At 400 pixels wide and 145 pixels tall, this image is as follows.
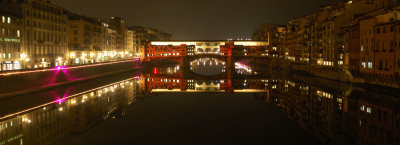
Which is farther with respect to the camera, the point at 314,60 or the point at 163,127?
the point at 314,60

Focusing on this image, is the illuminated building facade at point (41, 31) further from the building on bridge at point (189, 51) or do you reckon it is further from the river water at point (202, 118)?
the building on bridge at point (189, 51)

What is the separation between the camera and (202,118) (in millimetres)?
21172

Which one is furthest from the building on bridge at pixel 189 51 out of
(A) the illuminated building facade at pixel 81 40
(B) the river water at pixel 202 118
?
(B) the river water at pixel 202 118

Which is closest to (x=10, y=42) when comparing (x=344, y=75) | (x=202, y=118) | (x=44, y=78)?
(x=44, y=78)

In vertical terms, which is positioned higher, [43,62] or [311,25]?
[311,25]

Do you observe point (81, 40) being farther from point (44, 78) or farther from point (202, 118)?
point (202, 118)

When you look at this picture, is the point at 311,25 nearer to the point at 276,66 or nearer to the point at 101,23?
the point at 276,66

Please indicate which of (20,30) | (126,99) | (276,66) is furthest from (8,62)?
(276,66)

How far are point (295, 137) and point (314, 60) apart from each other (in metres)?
37.2

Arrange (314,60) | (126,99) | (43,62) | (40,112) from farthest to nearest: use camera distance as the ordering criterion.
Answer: (314,60)
(43,62)
(126,99)
(40,112)

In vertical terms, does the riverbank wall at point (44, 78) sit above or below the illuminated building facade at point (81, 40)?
below

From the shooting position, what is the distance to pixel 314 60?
2021 inches

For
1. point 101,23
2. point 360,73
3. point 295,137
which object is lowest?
point 295,137

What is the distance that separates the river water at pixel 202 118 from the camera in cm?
1628
